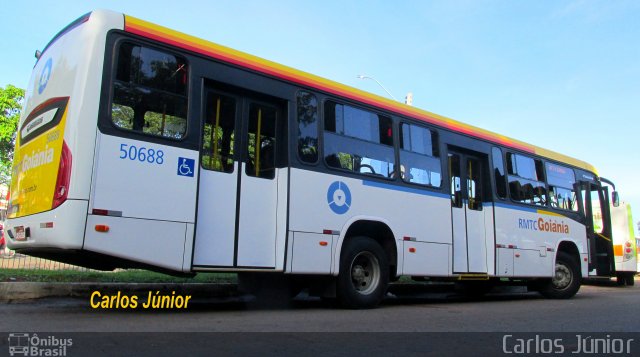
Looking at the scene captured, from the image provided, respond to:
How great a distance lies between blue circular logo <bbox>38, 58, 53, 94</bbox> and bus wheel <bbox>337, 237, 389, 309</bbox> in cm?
447

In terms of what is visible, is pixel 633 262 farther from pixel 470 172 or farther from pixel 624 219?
pixel 470 172

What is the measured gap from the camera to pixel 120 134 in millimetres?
5691

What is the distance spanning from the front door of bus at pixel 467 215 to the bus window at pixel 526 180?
3.13 ft

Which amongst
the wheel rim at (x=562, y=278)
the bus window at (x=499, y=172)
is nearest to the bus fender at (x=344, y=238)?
the bus window at (x=499, y=172)

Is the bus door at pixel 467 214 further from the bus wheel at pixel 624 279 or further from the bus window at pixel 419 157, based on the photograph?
the bus wheel at pixel 624 279

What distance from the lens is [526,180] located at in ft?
36.4

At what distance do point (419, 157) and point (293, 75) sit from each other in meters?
2.79

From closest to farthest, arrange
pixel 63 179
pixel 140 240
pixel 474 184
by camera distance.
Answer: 1. pixel 63 179
2. pixel 140 240
3. pixel 474 184

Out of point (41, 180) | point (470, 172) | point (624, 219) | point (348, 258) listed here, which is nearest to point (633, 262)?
point (624, 219)

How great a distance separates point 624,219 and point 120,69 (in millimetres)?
17221

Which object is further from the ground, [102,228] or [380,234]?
[380,234]

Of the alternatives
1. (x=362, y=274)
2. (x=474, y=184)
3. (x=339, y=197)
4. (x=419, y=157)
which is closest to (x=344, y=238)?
(x=339, y=197)

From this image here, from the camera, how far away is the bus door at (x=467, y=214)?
9391 mm
